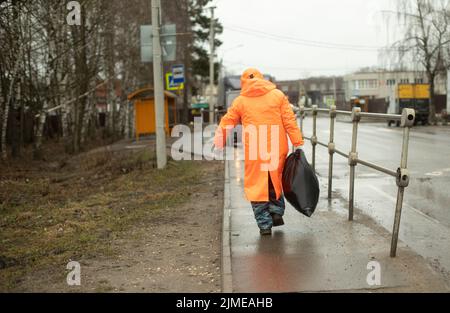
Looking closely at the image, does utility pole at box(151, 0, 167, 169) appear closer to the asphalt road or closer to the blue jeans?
the asphalt road

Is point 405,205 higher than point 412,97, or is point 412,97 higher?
point 405,205

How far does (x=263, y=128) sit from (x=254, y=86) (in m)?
0.46

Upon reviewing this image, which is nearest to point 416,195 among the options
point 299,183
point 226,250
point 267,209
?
point 299,183

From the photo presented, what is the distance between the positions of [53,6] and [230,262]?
11991 millimetres

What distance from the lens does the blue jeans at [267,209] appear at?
6.44 meters

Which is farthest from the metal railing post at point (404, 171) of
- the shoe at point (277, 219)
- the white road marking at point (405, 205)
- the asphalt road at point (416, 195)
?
the white road marking at point (405, 205)

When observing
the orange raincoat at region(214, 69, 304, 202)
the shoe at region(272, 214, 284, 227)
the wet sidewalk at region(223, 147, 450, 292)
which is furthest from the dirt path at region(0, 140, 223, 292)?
the orange raincoat at region(214, 69, 304, 202)

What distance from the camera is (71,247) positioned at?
6422 mm

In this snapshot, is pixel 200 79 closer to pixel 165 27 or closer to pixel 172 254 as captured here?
pixel 165 27

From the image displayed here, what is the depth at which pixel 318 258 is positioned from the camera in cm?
547

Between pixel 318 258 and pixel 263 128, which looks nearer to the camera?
pixel 318 258

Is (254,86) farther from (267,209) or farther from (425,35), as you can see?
(425,35)

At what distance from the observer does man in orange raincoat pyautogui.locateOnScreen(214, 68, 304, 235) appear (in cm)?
634

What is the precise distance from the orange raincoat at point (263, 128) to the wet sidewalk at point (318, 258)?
1.84ft
